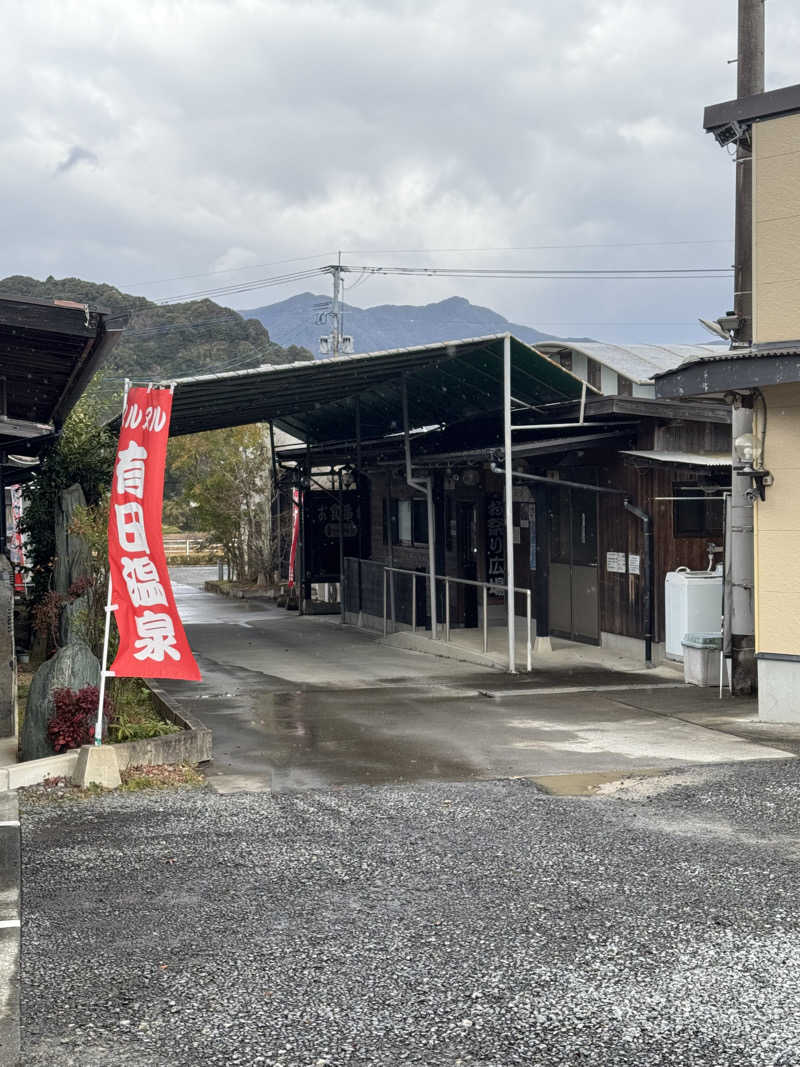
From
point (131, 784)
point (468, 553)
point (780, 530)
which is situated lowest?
point (131, 784)

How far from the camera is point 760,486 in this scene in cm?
1046

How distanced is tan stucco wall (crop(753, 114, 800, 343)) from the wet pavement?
372 centimetres

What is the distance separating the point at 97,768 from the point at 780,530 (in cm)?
625

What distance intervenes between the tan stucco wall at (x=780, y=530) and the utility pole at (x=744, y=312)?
485 mm

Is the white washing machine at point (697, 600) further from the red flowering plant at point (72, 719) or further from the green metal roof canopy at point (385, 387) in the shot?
the red flowering plant at point (72, 719)

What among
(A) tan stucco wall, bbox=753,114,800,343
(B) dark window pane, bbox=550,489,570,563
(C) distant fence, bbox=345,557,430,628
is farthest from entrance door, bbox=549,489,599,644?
(A) tan stucco wall, bbox=753,114,800,343

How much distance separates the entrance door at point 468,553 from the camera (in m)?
18.9

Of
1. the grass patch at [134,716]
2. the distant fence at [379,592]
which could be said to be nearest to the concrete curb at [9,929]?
the grass patch at [134,716]

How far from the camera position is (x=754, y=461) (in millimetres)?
10430

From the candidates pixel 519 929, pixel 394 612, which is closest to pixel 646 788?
pixel 519 929

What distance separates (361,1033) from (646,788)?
4.33 metres

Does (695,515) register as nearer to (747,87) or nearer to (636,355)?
(636,355)

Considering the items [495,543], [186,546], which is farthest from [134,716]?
[186,546]

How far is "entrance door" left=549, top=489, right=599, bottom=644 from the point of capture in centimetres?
1605
